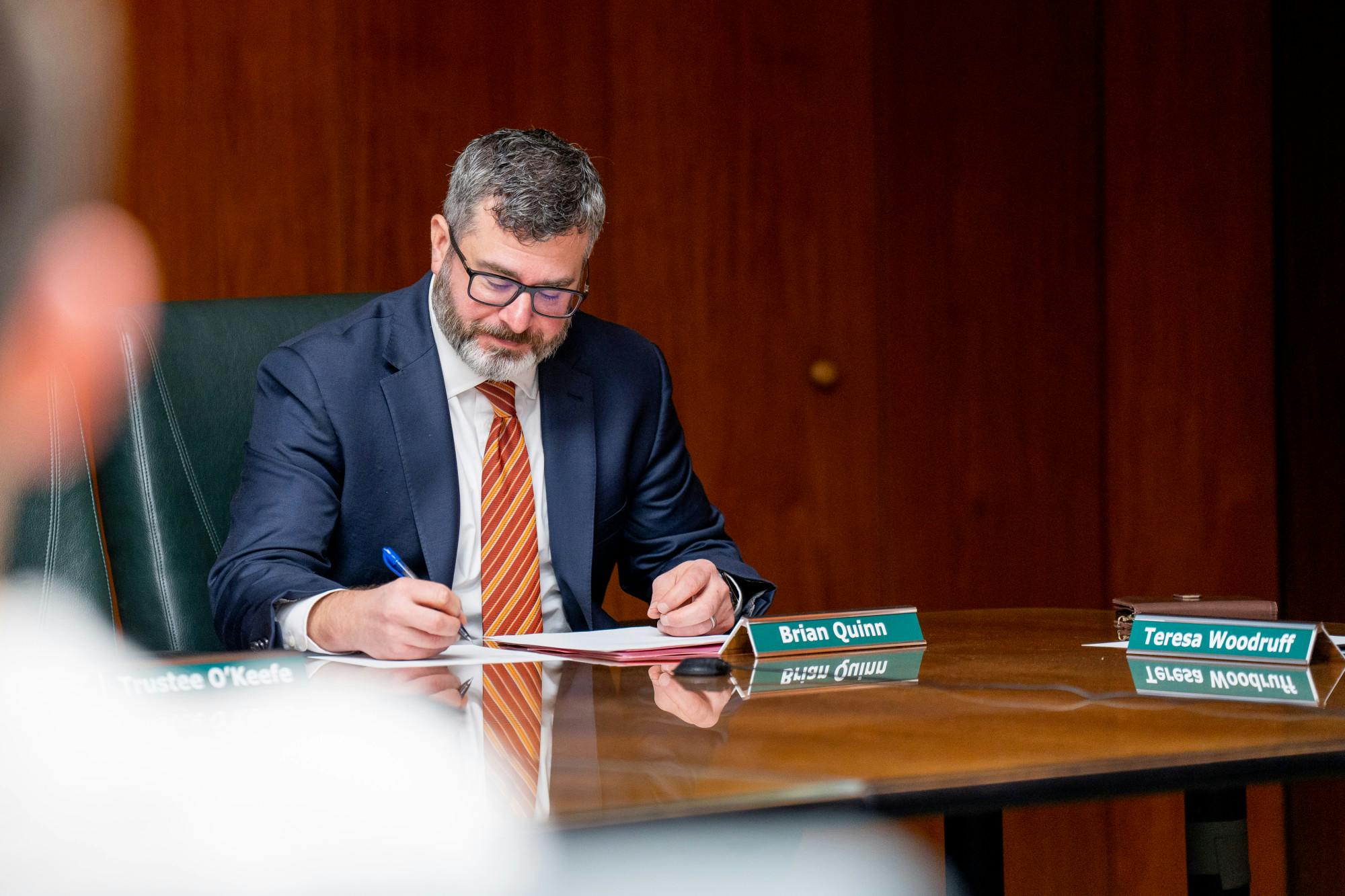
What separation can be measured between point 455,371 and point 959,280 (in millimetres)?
1801

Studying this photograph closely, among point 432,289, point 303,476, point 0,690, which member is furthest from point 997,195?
point 0,690

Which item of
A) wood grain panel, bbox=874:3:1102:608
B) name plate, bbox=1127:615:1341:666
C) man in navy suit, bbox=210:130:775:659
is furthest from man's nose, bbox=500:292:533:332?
wood grain panel, bbox=874:3:1102:608

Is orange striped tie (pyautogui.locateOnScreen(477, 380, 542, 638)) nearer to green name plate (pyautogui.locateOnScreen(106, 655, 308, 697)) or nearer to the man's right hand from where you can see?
the man's right hand

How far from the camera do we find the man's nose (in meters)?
1.82

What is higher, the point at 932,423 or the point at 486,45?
the point at 486,45

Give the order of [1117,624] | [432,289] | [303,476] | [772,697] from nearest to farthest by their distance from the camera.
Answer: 1. [772,697]
2. [1117,624]
3. [303,476]
4. [432,289]

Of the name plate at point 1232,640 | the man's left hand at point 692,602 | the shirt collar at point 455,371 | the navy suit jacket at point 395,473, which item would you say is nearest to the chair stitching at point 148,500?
the navy suit jacket at point 395,473

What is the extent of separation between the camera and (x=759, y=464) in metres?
3.23

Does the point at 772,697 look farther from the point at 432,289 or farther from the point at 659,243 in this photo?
the point at 659,243

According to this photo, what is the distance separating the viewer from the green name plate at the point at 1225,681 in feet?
3.49

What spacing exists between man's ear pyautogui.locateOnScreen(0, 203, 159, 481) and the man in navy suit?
237mm

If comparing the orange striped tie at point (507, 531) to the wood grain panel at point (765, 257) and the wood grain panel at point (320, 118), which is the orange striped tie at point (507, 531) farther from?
the wood grain panel at point (765, 257)

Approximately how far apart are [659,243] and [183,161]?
1.08m

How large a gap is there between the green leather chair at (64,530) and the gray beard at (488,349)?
0.55 m
